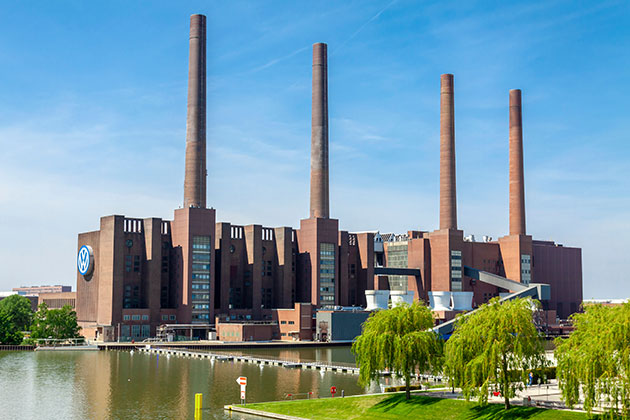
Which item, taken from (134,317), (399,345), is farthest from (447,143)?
(399,345)

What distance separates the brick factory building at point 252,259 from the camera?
Result: 163m

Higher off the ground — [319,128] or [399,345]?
[319,128]

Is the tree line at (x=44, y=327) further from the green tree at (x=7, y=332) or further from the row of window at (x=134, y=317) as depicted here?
the row of window at (x=134, y=317)

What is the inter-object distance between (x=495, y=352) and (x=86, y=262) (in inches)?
5256

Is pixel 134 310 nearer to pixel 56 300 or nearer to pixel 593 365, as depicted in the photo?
pixel 56 300

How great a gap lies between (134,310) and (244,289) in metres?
30.3

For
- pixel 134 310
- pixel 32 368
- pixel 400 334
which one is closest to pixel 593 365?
pixel 400 334

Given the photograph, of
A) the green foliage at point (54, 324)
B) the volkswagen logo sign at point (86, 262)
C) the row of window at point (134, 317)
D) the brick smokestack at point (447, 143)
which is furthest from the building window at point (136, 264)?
the brick smokestack at point (447, 143)

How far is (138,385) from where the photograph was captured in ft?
275

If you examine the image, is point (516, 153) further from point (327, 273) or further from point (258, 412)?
point (258, 412)

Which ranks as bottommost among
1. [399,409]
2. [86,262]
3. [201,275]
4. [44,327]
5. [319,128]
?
[399,409]

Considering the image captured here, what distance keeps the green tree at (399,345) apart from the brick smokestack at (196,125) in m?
104

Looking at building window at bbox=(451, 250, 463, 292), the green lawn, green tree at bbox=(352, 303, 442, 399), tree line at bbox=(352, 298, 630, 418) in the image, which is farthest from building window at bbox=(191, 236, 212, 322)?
green tree at bbox=(352, 303, 442, 399)

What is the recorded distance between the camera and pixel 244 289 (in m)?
182
